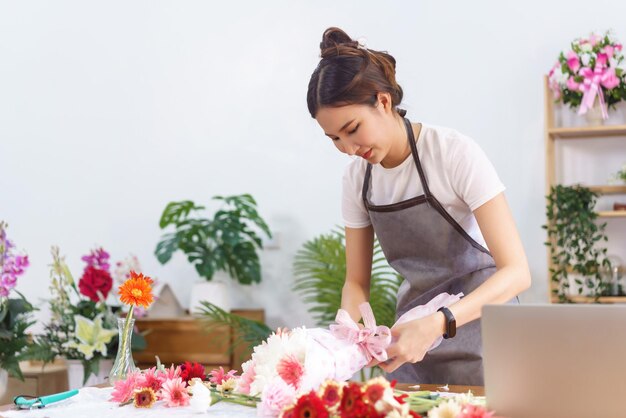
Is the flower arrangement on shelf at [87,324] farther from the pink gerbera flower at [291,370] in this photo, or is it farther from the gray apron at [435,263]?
the pink gerbera flower at [291,370]

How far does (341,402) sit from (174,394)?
54cm

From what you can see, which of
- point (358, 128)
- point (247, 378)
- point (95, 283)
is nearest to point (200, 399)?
point (247, 378)

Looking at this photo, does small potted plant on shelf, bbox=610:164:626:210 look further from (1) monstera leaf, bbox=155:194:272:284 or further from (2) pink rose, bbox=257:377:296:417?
(2) pink rose, bbox=257:377:296:417

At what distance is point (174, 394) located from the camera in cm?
155

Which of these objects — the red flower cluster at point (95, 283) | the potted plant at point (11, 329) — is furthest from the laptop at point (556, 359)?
the red flower cluster at point (95, 283)

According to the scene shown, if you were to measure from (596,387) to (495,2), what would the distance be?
11.6ft

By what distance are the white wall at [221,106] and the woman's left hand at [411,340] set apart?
8.96ft

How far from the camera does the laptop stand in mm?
1117

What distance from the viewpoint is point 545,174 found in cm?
423

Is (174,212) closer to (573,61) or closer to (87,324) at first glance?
(87,324)

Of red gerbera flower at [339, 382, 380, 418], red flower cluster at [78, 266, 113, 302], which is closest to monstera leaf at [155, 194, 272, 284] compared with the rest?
red flower cluster at [78, 266, 113, 302]

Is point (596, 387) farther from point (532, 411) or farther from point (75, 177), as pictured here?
point (75, 177)

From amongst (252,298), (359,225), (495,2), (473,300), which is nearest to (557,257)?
(495,2)

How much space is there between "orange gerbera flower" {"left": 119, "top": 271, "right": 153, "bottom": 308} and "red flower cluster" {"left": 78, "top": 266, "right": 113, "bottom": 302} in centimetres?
219
